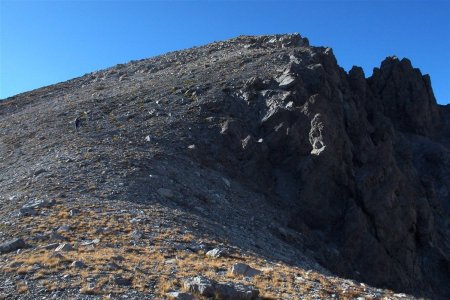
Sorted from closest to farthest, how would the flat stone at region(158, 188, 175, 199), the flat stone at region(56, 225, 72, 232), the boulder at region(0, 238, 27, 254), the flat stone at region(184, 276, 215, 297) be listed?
the flat stone at region(184, 276, 215, 297), the boulder at region(0, 238, 27, 254), the flat stone at region(56, 225, 72, 232), the flat stone at region(158, 188, 175, 199)

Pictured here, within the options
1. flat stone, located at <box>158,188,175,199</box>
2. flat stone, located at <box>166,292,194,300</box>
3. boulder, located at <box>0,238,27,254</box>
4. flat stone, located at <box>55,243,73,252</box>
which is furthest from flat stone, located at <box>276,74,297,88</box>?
flat stone, located at <box>166,292,194,300</box>

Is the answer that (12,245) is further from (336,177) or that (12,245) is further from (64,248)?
(336,177)

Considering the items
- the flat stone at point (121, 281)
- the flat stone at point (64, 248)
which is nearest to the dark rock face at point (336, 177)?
the flat stone at point (64, 248)

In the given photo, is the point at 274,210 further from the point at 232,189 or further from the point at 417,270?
the point at 417,270

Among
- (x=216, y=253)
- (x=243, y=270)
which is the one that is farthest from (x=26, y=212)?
(x=243, y=270)

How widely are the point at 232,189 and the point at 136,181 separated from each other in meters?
7.00

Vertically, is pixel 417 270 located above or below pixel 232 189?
below

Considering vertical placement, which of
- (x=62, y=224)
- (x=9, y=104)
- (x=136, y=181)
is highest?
(x=9, y=104)

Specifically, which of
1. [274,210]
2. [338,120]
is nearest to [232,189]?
[274,210]

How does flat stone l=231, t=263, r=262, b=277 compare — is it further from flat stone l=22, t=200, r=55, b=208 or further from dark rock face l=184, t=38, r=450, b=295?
dark rock face l=184, t=38, r=450, b=295

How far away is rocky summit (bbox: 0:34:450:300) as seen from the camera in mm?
15828

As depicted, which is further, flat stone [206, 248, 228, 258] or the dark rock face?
the dark rock face

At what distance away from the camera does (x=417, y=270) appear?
35.2 m

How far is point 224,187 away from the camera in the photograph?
3212cm
